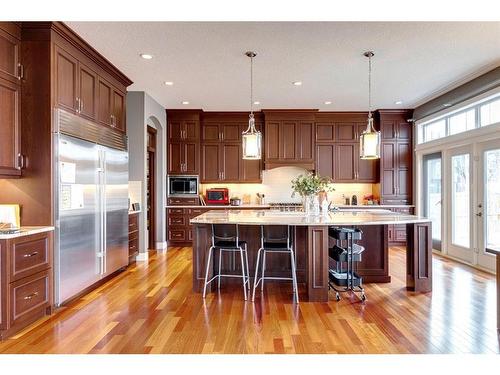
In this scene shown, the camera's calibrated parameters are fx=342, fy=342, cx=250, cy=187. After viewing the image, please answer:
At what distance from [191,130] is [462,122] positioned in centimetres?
497

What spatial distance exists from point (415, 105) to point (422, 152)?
943mm

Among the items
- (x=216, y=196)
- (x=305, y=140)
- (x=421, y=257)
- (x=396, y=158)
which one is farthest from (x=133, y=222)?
(x=396, y=158)

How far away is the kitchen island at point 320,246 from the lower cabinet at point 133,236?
1649mm

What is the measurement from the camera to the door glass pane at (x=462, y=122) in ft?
17.4

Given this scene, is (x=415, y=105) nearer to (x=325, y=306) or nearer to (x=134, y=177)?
(x=325, y=306)

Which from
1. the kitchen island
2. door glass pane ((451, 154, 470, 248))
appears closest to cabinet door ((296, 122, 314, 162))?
door glass pane ((451, 154, 470, 248))

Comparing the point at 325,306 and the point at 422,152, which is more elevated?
the point at 422,152

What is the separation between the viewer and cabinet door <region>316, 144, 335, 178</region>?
7.33 metres

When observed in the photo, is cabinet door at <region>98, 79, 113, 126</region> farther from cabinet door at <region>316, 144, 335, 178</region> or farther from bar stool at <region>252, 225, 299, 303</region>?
cabinet door at <region>316, 144, 335, 178</region>

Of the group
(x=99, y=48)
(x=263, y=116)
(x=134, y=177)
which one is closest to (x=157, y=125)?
(x=134, y=177)

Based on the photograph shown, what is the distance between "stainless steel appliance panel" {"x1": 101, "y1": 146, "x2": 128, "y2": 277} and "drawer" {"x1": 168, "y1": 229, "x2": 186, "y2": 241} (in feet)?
6.65

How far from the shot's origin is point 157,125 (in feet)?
22.4

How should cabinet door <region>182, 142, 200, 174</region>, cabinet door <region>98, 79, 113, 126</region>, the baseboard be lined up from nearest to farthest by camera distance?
cabinet door <region>98, 79, 113, 126</region>
the baseboard
cabinet door <region>182, 142, 200, 174</region>

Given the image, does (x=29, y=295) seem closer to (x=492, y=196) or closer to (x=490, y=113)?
(x=492, y=196)
